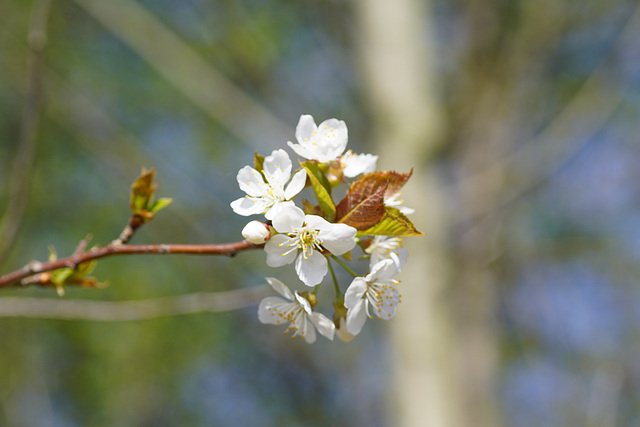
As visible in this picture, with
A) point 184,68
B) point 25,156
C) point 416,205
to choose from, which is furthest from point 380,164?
point 25,156

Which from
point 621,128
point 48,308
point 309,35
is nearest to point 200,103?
point 309,35

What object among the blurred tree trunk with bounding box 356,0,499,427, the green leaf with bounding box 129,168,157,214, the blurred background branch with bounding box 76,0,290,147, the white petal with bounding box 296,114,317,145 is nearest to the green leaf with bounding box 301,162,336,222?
the white petal with bounding box 296,114,317,145

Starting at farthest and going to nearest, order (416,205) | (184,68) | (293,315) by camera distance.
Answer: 1. (184,68)
2. (416,205)
3. (293,315)

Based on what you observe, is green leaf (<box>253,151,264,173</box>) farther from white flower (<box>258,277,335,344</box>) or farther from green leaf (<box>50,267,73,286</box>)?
green leaf (<box>50,267,73,286</box>)

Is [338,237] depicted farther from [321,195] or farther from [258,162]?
[258,162]

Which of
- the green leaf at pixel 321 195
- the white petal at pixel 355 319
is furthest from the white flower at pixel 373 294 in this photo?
the green leaf at pixel 321 195

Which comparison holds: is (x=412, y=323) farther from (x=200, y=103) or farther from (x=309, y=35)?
(x=309, y=35)

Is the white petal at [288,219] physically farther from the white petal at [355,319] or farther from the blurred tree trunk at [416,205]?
the blurred tree trunk at [416,205]

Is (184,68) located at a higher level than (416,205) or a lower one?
higher
